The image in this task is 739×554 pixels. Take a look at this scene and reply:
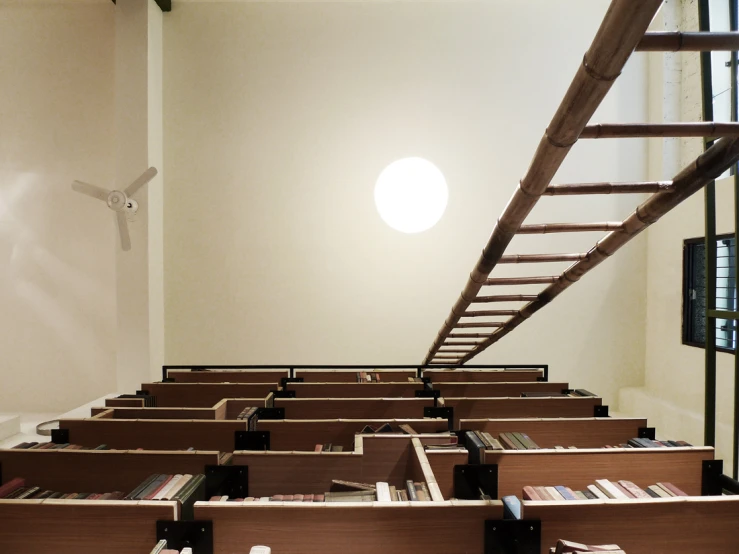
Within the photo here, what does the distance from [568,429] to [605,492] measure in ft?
1.76

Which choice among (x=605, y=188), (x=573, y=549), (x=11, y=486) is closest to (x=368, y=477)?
(x=573, y=549)

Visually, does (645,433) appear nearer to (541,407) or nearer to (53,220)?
(541,407)

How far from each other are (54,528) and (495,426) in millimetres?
1822

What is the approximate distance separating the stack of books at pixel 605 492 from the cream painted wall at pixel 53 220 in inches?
218

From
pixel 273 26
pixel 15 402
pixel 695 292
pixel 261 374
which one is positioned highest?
pixel 273 26

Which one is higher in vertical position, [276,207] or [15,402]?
[276,207]

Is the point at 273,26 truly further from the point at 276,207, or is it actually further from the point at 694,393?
the point at 694,393

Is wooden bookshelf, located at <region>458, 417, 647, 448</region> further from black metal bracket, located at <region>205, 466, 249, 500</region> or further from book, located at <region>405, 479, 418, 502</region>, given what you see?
black metal bracket, located at <region>205, 466, 249, 500</region>

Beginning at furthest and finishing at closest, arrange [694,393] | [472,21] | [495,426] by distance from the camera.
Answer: [472,21], [694,393], [495,426]

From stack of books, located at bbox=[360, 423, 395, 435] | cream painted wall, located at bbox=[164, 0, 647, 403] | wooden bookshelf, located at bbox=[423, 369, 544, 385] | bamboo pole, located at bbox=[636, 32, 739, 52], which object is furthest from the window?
bamboo pole, located at bbox=[636, 32, 739, 52]

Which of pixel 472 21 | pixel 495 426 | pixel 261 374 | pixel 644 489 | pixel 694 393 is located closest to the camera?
pixel 644 489

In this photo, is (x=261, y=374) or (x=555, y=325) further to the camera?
(x=555, y=325)

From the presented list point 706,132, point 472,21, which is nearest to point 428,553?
point 706,132

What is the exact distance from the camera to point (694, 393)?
16.1ft
